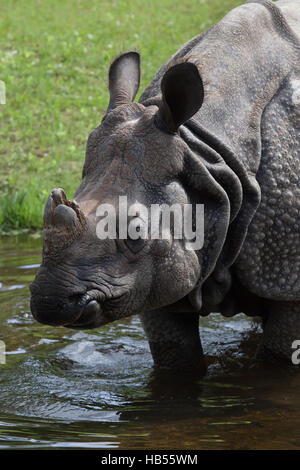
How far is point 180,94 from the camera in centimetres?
408

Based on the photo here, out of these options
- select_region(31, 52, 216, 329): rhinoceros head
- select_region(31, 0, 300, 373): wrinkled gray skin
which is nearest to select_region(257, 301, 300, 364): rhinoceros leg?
select_region(31, 0, 300, 373): wrinkled gray skin

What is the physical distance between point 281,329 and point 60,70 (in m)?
9.85

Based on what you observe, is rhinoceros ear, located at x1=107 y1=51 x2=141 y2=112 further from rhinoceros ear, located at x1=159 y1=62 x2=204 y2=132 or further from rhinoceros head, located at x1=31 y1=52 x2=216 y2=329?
rhinoceros ear, located at x1=159 y1=62 x2=204 y2=132

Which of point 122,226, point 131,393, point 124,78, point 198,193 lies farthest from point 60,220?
point 131,393

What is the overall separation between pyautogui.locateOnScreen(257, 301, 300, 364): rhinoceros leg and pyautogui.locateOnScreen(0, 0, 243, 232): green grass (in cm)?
470

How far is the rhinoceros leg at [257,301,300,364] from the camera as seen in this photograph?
15.8ft

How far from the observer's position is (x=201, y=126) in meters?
4.33

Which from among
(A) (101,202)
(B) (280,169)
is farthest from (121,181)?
(B) (280,169)

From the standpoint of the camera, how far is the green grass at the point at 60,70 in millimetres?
10391

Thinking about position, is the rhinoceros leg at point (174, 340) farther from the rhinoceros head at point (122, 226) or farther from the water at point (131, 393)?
the rhinoceros head at point (122, 226)

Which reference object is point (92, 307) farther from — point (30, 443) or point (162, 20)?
point (162, 20)

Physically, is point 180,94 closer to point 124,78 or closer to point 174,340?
point 124,78

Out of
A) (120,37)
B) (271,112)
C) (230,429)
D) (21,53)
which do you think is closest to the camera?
(230,429)

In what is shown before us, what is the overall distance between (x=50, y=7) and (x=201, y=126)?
47.4ft
